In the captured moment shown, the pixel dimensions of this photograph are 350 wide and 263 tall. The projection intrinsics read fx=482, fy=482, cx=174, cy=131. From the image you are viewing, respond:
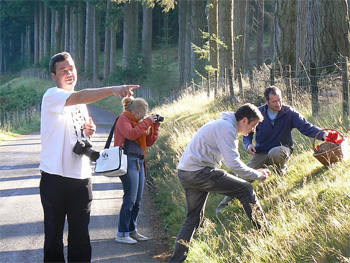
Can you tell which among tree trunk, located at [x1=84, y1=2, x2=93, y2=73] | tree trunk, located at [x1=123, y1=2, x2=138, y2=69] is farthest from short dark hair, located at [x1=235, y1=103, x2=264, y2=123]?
tree trunk, located at [x1=84, y1=2, x2=93, y2=73]

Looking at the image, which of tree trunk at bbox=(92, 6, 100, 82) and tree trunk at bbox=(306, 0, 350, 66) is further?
tree trunk at bbox=(92, 6, 100, 82)

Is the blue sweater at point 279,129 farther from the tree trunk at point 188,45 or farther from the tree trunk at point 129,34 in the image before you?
the tree trunk at point 129,34

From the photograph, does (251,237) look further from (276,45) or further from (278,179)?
(276,45)

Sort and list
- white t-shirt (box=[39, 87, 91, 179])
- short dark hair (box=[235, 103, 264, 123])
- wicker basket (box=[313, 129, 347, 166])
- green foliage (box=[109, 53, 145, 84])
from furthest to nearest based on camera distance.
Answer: green foliage (box=[109, 53, 145, 84]), wicker basket (box=[313, 129, 347, 166]), short dark hair (box=[235, 103, 264, 123]), white t-shirt (box=[39, 87, 91, 179])

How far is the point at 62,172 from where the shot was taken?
4.28 metres

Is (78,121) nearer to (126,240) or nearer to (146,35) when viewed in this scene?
(126,240)

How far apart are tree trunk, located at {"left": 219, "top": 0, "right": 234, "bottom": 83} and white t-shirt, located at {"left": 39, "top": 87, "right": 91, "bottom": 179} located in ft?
48.3

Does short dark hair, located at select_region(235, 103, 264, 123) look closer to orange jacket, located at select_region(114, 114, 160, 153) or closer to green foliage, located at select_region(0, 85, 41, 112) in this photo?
orange jacket, located at select_region(114, 114, 160, 153)

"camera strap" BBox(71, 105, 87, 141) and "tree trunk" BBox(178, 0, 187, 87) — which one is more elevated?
"tree trunk" BBox(178, 0, 187, 87)

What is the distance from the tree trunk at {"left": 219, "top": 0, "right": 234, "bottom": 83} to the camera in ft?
61.5

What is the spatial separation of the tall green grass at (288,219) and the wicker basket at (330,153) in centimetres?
13

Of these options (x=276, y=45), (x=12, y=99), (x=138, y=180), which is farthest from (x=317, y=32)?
(x=12, y=99)

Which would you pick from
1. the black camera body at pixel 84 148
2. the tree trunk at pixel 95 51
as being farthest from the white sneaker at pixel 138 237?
the tree trunk at pixel 95 51

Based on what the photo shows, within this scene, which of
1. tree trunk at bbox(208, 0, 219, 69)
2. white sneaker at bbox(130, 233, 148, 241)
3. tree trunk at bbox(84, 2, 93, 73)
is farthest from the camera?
tree trunk at bbox(84, 2, 93, 73)
